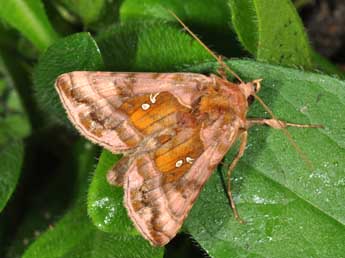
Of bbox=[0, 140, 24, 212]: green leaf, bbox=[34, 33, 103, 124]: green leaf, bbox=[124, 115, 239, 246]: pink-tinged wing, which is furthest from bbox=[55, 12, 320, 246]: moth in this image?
bbox=[0, 140, 24, 212]: green leaf

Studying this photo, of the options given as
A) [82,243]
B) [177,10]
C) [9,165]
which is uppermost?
[177,10]

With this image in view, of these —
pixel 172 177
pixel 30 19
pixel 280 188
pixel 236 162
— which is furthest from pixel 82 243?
pixel 30 19

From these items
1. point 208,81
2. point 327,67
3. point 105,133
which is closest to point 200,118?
point 208,81

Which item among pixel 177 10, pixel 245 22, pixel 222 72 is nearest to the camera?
pixel 222 72

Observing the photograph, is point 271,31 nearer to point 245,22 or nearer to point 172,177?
point 245,22

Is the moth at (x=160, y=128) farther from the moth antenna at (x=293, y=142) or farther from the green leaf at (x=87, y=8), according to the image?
the green leaf at (x=87, y=8)

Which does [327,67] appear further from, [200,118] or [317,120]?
[200,118]
